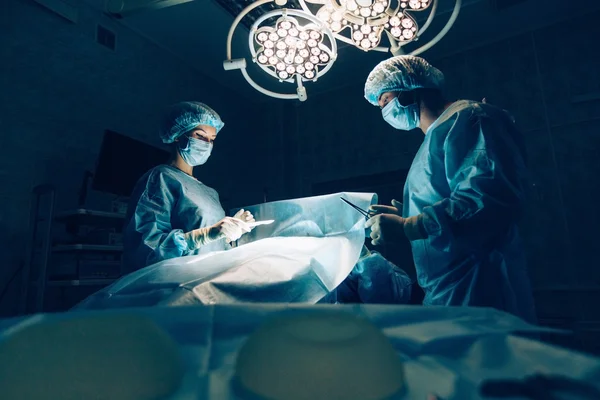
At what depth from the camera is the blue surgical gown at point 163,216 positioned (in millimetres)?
1768

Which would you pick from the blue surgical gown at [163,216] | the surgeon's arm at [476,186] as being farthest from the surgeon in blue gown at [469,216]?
the blue surgical gown at [163,216]

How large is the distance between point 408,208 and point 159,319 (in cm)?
131

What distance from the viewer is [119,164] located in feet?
10.5

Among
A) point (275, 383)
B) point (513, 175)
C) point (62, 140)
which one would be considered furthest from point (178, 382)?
point (62, 140)

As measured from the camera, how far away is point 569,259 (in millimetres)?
3580

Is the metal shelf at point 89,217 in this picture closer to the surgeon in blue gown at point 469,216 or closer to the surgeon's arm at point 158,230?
the surgeon's arm at point 158,230

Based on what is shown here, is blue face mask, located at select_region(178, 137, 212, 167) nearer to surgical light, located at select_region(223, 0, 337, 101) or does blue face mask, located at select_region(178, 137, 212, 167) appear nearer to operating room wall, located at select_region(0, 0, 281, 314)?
surgical light, located at select_region(223, 0, 337, 101)

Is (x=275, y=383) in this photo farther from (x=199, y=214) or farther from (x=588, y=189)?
(x=588, y=189)

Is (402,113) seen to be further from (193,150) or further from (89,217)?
(89,217)

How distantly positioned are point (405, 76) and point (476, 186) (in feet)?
2.27

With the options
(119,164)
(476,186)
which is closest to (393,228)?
(476,186)

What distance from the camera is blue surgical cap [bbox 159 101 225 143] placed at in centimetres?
218

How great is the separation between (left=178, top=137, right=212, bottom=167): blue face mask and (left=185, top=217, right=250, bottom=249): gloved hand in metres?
0.61

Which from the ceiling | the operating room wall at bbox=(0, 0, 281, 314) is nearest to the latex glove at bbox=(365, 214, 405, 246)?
the ceiling
